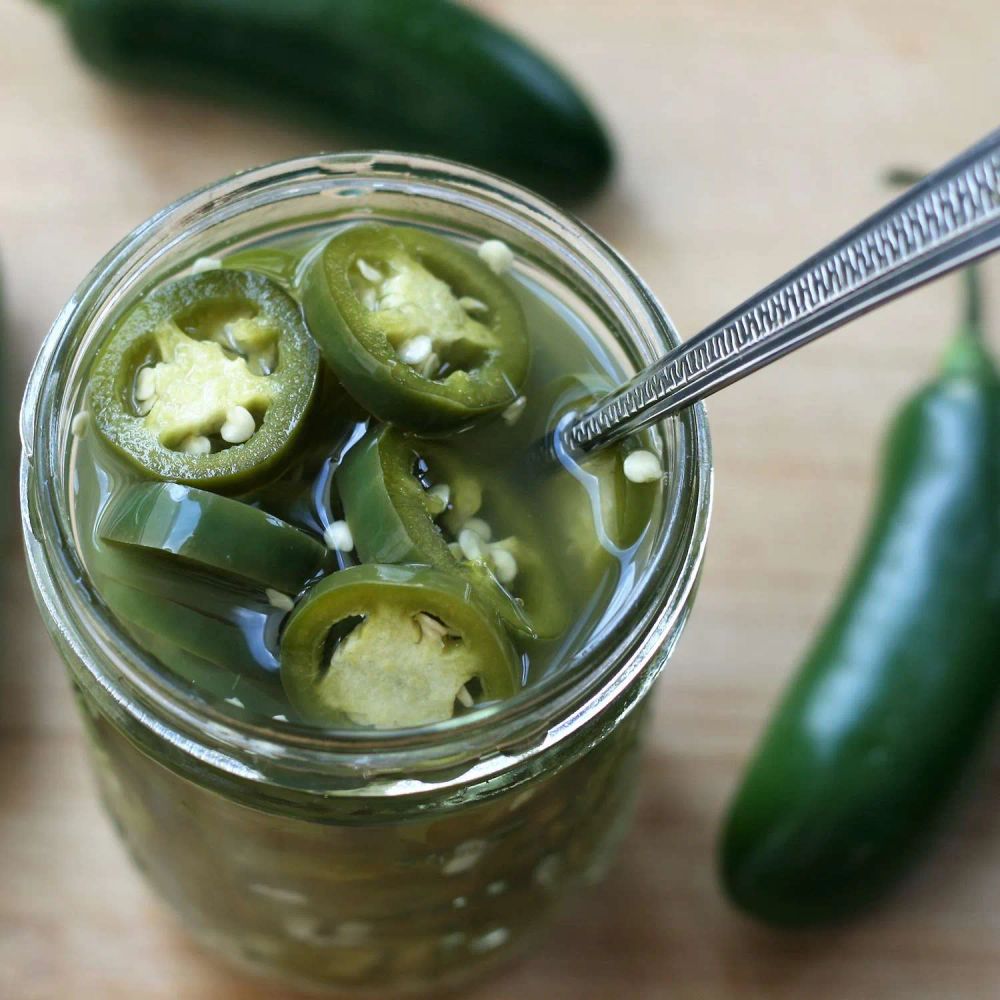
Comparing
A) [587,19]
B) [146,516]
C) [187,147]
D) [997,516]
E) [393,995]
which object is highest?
[587,19]

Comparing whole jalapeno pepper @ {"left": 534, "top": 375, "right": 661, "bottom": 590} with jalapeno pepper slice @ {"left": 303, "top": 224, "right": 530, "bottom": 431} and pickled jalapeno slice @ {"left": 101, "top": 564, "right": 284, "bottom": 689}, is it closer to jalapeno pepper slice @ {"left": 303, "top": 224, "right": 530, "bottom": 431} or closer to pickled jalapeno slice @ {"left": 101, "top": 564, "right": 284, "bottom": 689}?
jalapeno pepper slice @ {"left": 303, "top": 224, "right": 530, "bottom": 431}

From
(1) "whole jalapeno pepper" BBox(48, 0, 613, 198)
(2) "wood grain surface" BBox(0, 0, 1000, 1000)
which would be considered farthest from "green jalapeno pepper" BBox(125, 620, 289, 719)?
(1) "whole jalapeno pepper" BBox(48, 0, 613, 198)

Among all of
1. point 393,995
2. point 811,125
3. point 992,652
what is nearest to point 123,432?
point 393,995

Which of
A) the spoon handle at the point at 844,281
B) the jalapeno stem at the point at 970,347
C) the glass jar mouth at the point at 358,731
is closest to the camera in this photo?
the spoon handle at the point at 844,281

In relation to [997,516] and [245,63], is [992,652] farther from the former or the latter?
[245,63]

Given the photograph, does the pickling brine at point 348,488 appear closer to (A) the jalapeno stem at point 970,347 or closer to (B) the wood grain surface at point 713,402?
(B) the wood grain surface at point 713,402

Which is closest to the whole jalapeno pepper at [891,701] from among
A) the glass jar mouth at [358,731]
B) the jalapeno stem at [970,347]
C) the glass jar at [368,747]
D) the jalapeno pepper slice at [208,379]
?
the jalapeno stem at [970,347]
